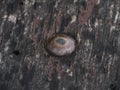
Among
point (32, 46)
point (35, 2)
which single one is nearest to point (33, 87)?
point (32, 46)

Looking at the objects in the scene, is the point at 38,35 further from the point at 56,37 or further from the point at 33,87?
the point at 33,87

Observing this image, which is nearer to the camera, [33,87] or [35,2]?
[33,87]

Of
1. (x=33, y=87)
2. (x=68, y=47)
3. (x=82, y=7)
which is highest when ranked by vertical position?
(x=82, y=7)

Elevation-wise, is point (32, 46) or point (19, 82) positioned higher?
point (32, 46)
